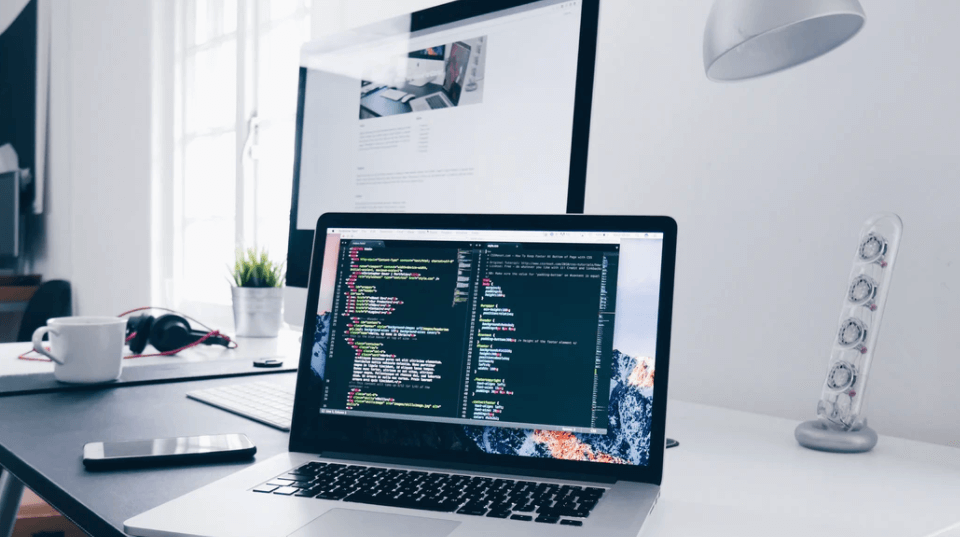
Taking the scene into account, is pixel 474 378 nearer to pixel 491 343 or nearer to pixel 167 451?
pixel 491 343

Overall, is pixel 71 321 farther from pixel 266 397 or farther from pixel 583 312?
pixel 583 312

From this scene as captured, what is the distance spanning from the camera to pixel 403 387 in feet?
2.03

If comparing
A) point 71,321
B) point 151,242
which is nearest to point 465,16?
point 71,321

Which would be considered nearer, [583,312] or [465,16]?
[583,312]

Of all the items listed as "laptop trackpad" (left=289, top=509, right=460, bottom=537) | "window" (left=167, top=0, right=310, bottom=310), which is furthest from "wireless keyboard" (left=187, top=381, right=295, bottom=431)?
"window" (left=167, top=0, right=310, bottom=310)

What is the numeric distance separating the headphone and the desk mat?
0.15m

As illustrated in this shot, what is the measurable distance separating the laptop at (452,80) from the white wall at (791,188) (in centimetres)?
29

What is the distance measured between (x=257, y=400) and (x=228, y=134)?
1.88 meters

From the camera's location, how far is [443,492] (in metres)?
0.51

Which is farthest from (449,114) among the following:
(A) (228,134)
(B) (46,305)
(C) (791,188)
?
(B) (46,305)

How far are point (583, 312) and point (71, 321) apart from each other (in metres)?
0.69

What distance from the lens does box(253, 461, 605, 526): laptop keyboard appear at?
0.47 meters

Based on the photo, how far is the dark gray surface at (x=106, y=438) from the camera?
49 cm

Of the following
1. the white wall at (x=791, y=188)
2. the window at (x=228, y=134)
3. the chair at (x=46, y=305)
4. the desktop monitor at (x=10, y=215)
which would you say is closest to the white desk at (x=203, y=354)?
the white wall at (x=791, y=188)
